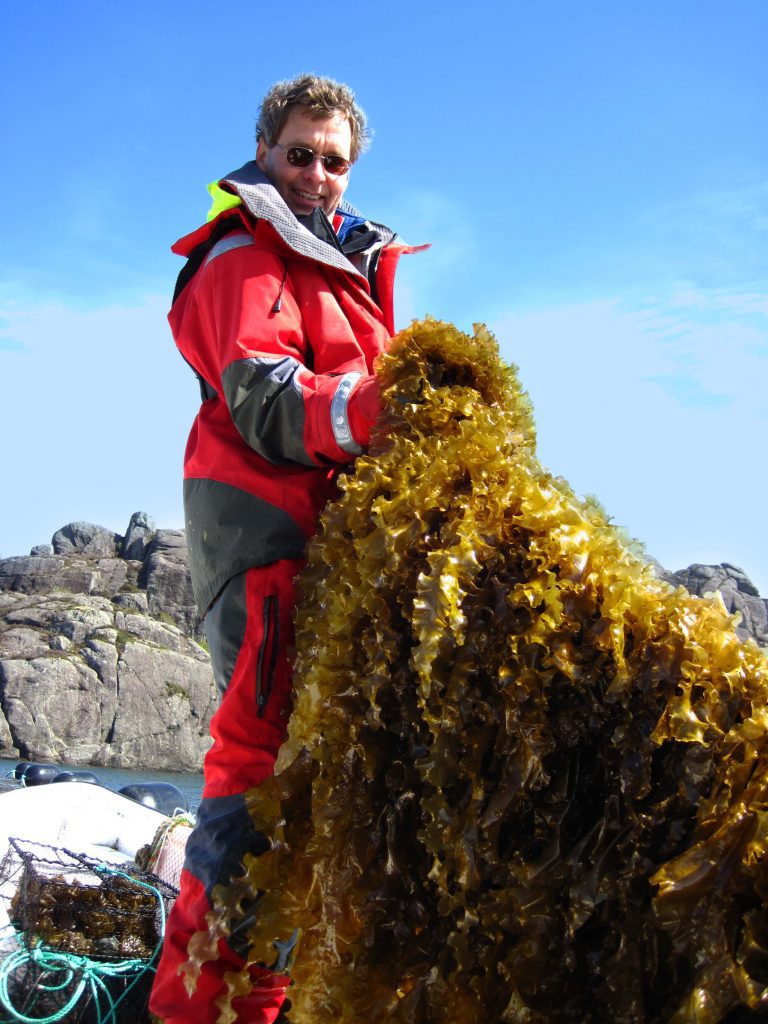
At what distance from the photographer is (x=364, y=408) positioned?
262 centimetres

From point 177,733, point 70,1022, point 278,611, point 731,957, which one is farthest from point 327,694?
point 177,733

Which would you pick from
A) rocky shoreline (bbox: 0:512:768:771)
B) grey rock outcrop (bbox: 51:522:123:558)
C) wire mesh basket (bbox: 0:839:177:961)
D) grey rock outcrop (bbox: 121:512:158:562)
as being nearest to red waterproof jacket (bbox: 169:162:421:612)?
wire mesh basket (bbox: 0:839:177:961)

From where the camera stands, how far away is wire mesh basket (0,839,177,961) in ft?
14.5

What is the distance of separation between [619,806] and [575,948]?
1.08 feet

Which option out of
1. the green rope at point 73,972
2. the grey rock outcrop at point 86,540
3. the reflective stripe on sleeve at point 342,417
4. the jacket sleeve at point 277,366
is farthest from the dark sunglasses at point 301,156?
the grey rock outcrop at point 86,540

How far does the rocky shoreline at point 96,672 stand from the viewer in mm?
66062

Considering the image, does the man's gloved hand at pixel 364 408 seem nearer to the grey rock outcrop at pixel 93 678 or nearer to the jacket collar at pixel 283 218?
the jacket collar at pixel 283 218

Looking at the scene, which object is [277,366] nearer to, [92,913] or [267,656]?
[267,656]

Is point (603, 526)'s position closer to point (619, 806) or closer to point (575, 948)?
point (619, 806)

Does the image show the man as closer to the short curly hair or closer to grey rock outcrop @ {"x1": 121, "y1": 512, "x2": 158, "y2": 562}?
the short curly hair

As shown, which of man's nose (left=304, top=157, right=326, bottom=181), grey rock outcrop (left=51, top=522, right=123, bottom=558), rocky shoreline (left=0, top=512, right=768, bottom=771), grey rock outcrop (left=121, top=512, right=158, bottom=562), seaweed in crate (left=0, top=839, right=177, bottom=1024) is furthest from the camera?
grey rock outcrop (left=51, top=522, right=123, bottom=558)

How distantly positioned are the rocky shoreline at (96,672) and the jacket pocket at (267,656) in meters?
67.9

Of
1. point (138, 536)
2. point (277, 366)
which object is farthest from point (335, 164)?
point (138, 536)

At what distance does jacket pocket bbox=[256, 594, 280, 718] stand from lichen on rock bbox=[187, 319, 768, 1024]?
24 cm
